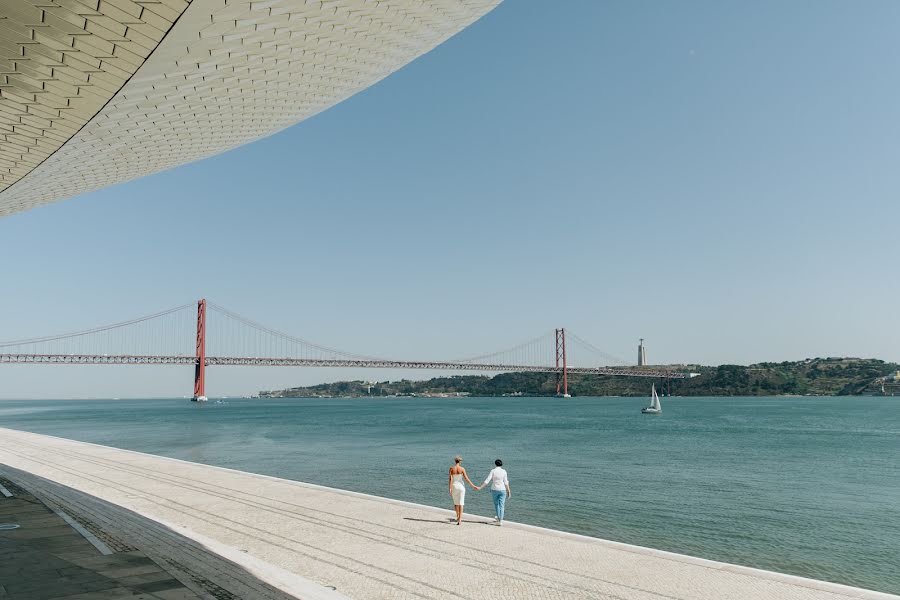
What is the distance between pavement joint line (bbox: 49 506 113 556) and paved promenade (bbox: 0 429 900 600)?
52 cm

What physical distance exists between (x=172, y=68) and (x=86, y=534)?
23.8 feet

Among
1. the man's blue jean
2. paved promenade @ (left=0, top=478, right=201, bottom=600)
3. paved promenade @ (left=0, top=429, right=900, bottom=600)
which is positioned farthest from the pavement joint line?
Answer: the man's blue jean

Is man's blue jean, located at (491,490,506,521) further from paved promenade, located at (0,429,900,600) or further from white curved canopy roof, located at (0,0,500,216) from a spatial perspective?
white curved canopy roof, located at (0,0,500,216)

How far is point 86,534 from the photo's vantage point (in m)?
9.43

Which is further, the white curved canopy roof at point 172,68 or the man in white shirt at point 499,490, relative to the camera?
the man in white shirt at point 499,490

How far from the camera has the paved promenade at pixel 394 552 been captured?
767 centimetres

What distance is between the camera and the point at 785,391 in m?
179

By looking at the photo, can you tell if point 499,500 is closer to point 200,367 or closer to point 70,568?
point 70,568

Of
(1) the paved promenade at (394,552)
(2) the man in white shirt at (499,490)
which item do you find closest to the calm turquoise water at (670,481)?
(2) the man in white shirt at (499,490)

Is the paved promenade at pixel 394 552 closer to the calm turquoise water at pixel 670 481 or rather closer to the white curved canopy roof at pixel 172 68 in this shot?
the calm turquoise water at pixel 670 481

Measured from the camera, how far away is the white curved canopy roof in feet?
21.7

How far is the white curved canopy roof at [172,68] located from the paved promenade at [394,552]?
21.3ft

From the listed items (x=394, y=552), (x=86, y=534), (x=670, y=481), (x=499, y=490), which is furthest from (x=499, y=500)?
(x=670, y=481)

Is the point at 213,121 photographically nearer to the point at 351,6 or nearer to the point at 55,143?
the point at 55,143
